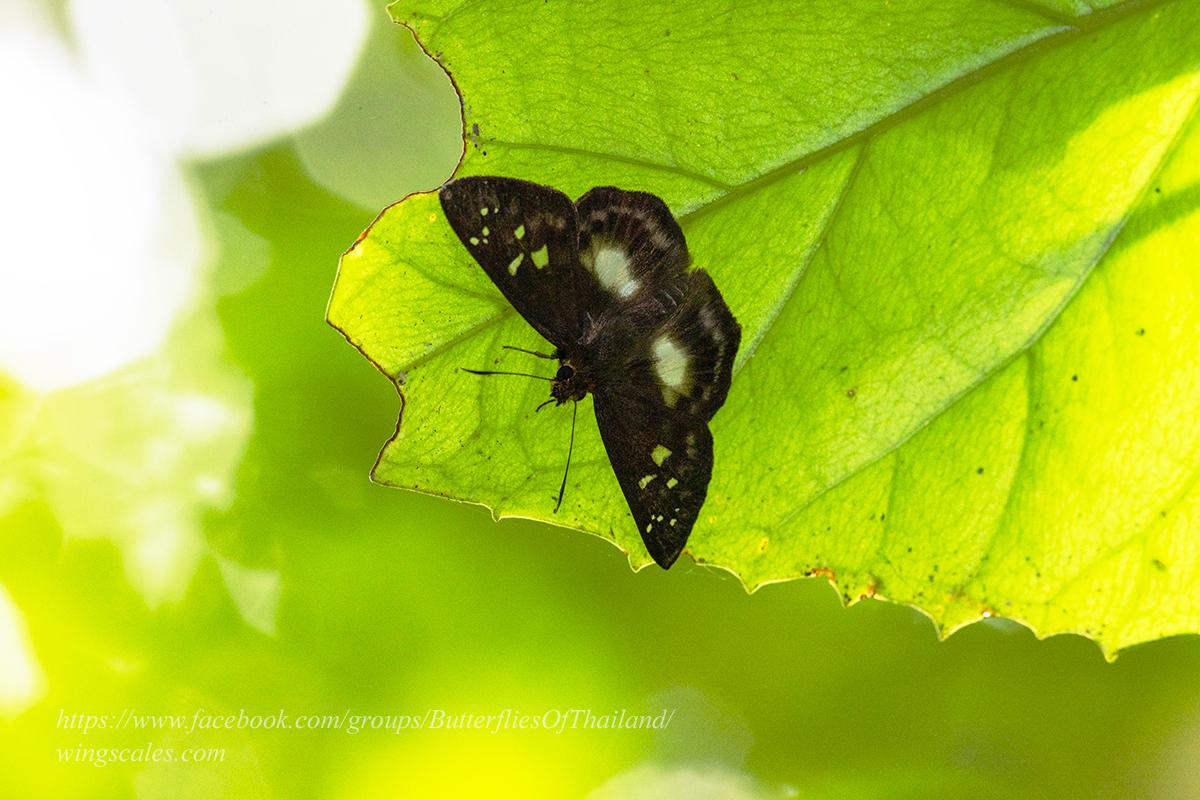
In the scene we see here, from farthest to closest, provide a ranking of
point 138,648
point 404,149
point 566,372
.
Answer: point 404,149, point 138,648, point 566,372

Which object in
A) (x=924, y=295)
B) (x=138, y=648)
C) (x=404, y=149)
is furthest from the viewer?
(x=404, y=149)

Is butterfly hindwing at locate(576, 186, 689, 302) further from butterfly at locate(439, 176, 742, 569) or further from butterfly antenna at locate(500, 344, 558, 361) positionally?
butterfly antenna at locate(500, 344, 558, 361)

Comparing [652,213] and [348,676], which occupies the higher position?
[652,213]

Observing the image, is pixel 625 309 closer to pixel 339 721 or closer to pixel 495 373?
pixel 495 373

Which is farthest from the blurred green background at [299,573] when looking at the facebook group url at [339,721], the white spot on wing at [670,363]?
the white spot on wing at [670,363]

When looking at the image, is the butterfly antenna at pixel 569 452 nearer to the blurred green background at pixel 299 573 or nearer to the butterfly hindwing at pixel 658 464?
the butterfly hindwing at pixel 658 464

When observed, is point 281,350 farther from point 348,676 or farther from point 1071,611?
point 1071,611

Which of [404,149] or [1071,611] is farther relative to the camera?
[404,149]

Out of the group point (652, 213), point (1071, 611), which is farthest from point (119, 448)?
point (1071, 611)
